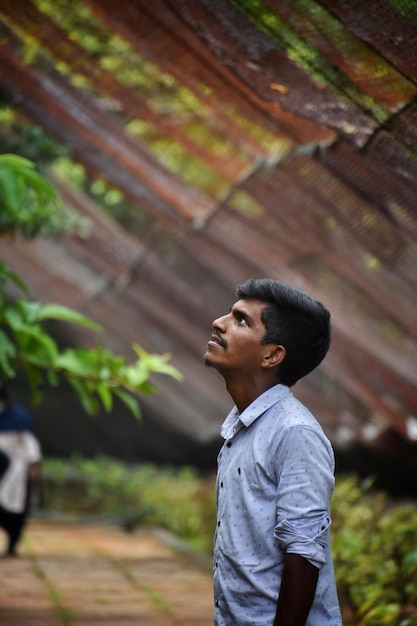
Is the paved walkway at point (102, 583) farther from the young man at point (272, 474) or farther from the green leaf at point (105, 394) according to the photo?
the young man at point (272, 474)

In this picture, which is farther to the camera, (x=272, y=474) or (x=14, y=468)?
(x=14, y=468)

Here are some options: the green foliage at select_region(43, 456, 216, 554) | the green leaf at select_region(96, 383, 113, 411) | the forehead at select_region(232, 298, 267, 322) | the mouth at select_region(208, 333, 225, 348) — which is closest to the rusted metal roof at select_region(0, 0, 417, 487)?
the forehead at select_region(232, 298, 267, 322)

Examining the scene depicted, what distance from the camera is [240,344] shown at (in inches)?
88.9

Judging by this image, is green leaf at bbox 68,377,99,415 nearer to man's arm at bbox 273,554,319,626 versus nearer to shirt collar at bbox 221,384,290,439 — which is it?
shirt collar at bbox 221,384,290,439

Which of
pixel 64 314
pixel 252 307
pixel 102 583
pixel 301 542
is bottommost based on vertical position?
pixel 102 583

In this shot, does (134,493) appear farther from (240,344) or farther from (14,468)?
(240,344)

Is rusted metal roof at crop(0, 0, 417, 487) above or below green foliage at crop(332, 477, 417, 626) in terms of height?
above

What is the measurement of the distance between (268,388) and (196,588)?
421 centimetres

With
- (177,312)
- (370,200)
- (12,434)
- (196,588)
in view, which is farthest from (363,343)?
(12,434)

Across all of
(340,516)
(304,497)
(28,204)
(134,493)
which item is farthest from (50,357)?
(134,493)

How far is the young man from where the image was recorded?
78.8 inches

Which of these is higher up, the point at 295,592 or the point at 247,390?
the point at 247,390

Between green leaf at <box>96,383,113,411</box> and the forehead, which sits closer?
the forehead

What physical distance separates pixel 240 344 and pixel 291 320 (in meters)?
0.15
